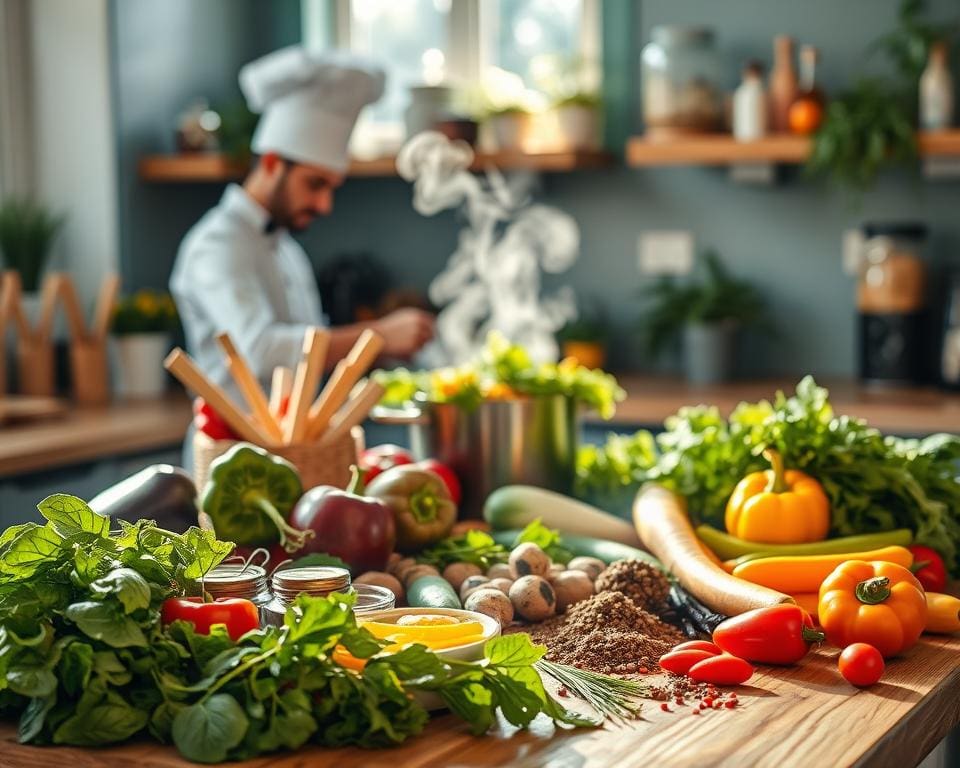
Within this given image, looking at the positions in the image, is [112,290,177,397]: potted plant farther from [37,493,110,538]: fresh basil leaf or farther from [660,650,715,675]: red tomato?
[660,650,715,675]: red tomato

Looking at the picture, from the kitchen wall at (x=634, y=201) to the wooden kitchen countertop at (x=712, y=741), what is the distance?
2.79m

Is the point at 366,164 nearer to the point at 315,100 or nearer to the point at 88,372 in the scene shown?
the point at 315,100

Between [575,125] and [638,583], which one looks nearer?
[638,583]

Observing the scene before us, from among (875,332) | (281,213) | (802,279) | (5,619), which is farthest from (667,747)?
(802,279)

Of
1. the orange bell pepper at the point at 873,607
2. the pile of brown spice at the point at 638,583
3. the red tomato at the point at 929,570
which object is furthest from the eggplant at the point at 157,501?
the red tomato at the point at 929,570

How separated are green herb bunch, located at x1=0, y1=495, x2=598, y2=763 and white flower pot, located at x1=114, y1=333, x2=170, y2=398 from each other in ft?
9.69

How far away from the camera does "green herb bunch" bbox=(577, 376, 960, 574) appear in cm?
177

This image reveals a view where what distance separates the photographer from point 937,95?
3.55 metres

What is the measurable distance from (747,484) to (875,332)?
2.09m

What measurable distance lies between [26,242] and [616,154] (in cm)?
181

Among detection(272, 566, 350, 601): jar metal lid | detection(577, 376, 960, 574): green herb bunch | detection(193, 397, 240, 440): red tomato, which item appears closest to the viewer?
detection(272, 566, 350, 601): jar metal lid

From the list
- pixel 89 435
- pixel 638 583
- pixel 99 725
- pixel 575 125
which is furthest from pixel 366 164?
pixel 99 725

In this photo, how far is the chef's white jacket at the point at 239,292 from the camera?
3139 mm

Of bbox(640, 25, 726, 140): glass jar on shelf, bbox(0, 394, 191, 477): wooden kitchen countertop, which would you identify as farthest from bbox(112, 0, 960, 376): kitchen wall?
bbox(0, 394, 191, 477): wooden kitchen countertop
